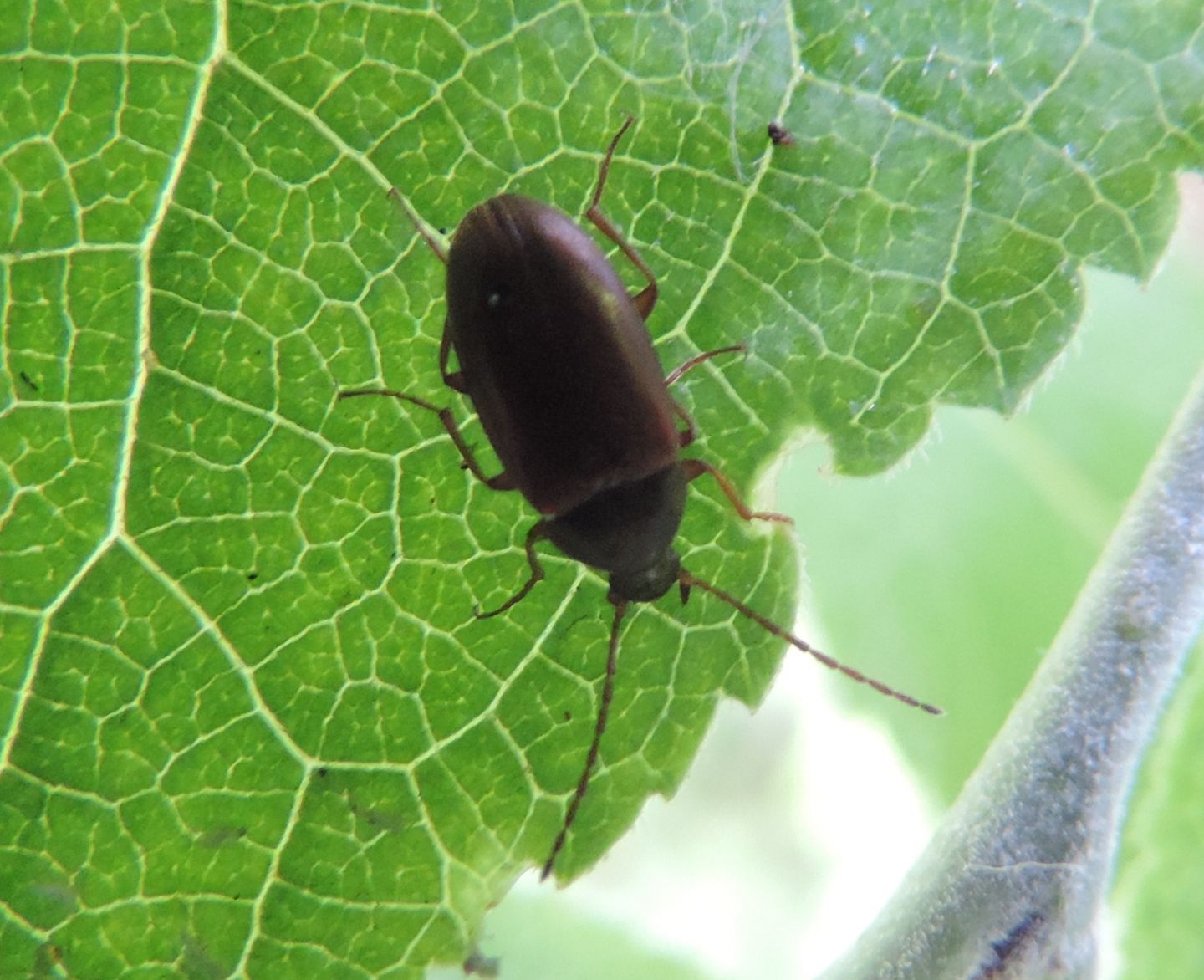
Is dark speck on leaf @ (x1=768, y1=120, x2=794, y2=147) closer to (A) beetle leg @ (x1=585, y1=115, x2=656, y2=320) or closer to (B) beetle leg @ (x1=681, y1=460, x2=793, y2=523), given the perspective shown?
(A) beetle leg @ (x1=585, y1=115, x2=656, y2=320)

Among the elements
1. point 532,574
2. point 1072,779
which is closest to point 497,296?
point 532,574

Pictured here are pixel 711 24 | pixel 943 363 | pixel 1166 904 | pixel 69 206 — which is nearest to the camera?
pixel 69 206

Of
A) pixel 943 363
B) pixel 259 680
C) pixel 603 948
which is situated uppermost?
pixel 943 363

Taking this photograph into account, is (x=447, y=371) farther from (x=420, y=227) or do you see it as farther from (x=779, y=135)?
(x=779, y=135)

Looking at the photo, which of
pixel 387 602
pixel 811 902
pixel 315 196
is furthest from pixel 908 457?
pixel 811 902

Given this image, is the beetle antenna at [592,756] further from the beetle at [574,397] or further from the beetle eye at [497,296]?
the beetle eye at [497,296]

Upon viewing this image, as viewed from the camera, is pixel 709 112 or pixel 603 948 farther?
pixel 603 948

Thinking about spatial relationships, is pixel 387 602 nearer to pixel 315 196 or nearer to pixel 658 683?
pixel 658 683
